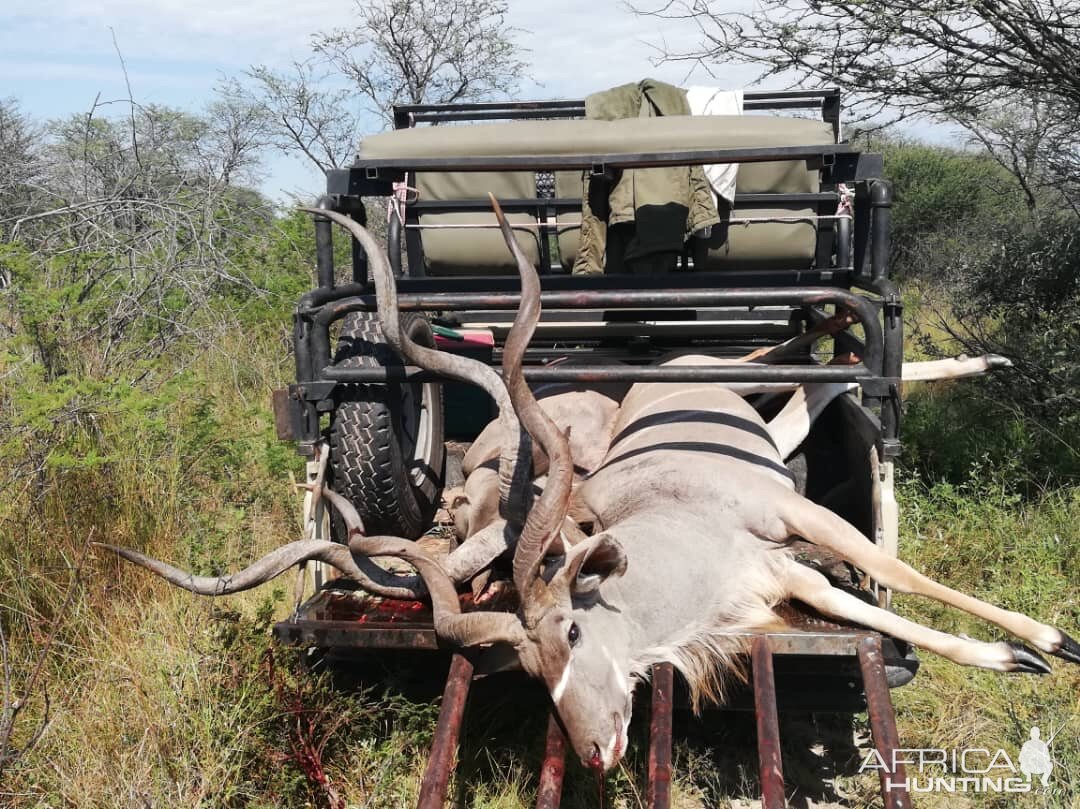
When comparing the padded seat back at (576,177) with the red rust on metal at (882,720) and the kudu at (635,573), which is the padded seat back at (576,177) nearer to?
the kudu at (635,573)

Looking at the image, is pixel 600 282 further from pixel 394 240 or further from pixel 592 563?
pixel 592 563

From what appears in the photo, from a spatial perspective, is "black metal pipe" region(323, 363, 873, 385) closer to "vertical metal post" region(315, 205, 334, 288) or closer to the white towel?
"vertical metal post" region(315, 205, 334, 288)

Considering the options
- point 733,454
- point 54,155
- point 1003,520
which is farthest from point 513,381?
point 54,155

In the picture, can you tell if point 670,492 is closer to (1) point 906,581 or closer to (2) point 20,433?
(1) point 906,581

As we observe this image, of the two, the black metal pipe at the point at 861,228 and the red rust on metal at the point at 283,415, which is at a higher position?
the black metal pipe at the point at 861,228

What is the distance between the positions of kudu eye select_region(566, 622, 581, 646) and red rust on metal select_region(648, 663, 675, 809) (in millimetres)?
326

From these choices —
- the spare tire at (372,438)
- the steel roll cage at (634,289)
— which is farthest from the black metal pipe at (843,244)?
the spare tire at (372,438)

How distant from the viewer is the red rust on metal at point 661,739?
2.75 m

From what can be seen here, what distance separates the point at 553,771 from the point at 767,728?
62 cm

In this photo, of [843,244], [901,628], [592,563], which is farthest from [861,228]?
[592,563]

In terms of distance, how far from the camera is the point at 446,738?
2.91 metres

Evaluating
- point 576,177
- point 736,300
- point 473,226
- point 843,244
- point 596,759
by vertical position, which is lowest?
point 596,759

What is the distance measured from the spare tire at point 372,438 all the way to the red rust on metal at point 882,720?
6.39 ft

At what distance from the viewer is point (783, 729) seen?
4.14 metres
